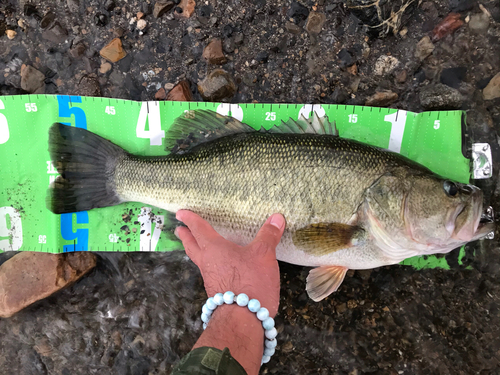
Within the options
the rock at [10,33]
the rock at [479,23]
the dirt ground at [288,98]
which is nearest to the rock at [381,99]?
the dirt ground at [288,98]

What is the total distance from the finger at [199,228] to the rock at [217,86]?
3.07 ft

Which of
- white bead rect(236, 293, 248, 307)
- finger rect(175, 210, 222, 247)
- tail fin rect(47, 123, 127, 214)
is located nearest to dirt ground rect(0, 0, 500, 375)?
tail fin rect(47, 123, 127, 214)

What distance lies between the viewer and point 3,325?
2322 mm

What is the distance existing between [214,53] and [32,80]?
4.65 feet

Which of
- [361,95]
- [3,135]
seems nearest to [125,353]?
[3,135]

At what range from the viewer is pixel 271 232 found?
1761mm

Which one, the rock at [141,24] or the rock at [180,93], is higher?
the rock at [141,24]

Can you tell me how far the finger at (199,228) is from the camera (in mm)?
1789

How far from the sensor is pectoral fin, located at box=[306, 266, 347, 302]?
2049 mm

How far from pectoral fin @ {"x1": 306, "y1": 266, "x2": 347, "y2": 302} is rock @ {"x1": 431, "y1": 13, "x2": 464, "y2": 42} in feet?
6.06

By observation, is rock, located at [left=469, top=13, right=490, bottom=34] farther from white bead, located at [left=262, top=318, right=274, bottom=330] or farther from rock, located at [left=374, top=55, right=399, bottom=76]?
white bead, located at [left=262, top=318, right=274, bottom=330]

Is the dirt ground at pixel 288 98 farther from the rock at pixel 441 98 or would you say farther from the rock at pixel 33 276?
the rock at pixel 33 276

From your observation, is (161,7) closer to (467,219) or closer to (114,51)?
(114,51)

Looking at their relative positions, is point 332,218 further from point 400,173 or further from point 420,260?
point 420,260
